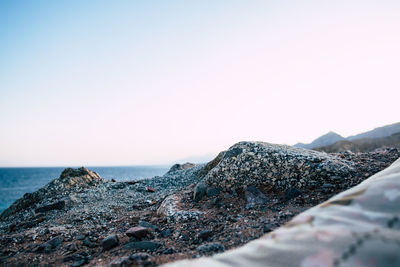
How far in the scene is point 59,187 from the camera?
9.57 meters

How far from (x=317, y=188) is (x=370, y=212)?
2877 millimetres

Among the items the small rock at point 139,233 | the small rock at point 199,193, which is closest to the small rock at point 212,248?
the small rock at point 139,233

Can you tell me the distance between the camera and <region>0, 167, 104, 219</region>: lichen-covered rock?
8711mm

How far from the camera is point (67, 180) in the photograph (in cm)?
1003

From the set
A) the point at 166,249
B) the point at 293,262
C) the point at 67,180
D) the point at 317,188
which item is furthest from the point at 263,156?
the point at 67,180

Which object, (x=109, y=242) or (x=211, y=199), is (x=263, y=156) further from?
(x=109, y=242)

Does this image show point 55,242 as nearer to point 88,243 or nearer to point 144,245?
point 88,243

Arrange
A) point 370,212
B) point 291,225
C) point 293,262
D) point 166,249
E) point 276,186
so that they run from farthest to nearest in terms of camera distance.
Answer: point 276,186 → point 166,249 → point 291,225 → point 370,212 → point 293,262

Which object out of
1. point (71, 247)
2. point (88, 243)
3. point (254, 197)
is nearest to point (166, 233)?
point (88, 243)

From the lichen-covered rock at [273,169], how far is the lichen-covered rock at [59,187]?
7074 millimetres

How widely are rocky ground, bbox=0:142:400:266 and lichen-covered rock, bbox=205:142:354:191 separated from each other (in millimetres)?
18

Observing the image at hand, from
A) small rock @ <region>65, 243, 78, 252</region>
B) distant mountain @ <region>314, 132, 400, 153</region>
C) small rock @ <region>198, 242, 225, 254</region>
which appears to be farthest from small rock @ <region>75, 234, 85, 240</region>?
distant mountain @ <region>314, 132, 400, 153</region>

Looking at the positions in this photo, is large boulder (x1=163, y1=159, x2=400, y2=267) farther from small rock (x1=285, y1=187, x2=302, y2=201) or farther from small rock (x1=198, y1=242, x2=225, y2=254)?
small rock (x1=285, y1=187, x2=302, y2=201)

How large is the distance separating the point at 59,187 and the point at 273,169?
9.15 meters
